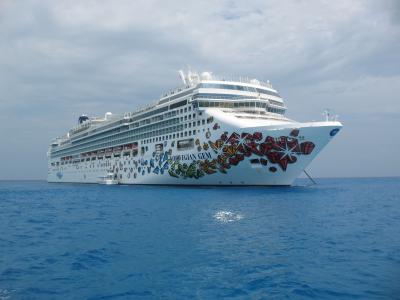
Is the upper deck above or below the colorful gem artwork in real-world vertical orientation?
above

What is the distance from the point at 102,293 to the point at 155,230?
818cm

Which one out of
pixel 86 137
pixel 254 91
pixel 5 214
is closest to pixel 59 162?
pixel 86 137

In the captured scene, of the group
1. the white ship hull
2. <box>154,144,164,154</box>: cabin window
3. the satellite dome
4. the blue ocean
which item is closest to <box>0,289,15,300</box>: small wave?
the blue ocean

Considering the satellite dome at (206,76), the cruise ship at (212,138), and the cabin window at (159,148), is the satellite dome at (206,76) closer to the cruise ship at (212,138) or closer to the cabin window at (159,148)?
the cruise ship at (212,138)

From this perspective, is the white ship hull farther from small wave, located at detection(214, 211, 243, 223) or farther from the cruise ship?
small wave, located at detection(214, 211, 243, 223)

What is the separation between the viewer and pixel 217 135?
3847 cm

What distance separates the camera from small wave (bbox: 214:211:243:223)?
749 inches

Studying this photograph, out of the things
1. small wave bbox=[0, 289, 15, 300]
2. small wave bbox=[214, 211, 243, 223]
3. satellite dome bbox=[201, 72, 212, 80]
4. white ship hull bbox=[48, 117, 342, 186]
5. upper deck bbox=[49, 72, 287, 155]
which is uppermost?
satellite dome bbox=[201, 72, 212, 80]

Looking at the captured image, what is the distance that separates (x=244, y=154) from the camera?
1414 inches

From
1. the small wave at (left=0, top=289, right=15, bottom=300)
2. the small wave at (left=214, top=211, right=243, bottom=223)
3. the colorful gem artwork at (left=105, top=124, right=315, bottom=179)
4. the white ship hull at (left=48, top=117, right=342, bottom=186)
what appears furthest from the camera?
the colorful gem artwork at (left=105, top=124, right=315, bottom=179)

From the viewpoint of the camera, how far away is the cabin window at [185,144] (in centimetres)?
4291

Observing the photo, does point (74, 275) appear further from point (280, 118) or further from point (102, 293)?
point (280, 118)

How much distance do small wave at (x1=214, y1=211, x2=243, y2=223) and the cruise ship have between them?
1449 centimetres

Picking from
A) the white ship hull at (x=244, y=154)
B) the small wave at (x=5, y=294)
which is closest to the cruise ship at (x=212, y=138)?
the white ship hull at (x=244, y=154)
